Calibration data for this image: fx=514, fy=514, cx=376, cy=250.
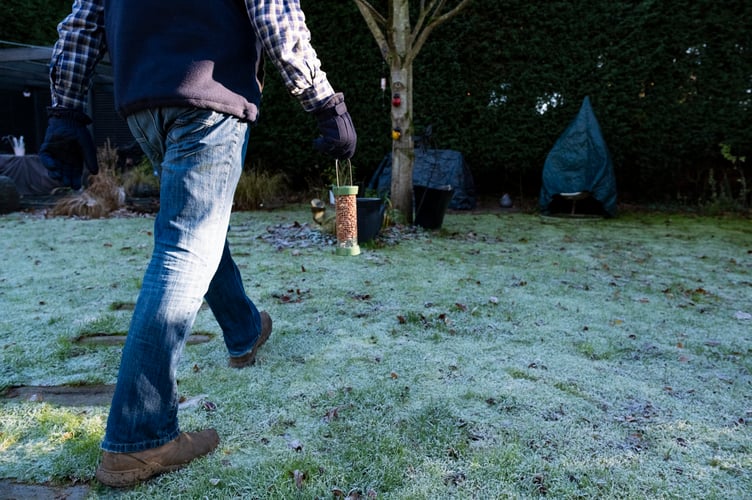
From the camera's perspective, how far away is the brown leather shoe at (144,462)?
1355 millimetres

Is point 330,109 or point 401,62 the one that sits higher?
point 401,62

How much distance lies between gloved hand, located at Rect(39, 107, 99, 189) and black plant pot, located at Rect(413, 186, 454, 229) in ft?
14.8

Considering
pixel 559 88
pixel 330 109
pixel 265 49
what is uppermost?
pixel 559 88

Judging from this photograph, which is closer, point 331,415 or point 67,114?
point 67,114

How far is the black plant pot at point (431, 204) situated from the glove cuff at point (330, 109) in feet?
14.3

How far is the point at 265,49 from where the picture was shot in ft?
5.00

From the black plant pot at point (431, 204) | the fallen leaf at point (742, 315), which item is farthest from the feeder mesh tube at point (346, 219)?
the fallen leaf at point (742, 315)

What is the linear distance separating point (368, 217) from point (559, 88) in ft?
16.3

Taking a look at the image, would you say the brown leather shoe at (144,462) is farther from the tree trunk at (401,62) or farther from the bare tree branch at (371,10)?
the bare tree branch at (371,10)

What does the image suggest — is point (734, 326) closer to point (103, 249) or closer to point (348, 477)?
point (348, 477)

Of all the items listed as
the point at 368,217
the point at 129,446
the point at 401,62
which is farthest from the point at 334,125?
the point at 401,62

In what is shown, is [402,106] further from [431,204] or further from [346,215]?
[346,215]

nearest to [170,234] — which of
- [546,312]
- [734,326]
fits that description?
[546,312]

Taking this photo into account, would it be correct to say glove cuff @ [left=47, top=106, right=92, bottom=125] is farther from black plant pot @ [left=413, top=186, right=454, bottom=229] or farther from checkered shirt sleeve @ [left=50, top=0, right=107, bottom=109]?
black plant pot @ [left=413, top=186, right=454, bottom=229]
